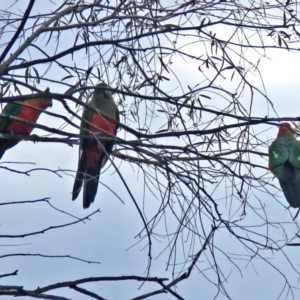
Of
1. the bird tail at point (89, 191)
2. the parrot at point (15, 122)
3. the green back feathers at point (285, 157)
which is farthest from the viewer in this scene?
the parrot at point (15, 122)

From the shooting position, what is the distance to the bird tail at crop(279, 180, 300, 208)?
4500mm

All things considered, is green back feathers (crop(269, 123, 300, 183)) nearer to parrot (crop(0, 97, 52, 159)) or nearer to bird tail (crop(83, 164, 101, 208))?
bird tail (crop(83, 164, 101, 208))

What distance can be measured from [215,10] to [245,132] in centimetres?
57

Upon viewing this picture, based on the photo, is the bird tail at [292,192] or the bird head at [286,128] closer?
the bird head at [286,128]

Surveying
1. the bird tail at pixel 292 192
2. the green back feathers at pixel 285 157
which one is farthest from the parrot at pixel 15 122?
the bird tail at pixel 292 192

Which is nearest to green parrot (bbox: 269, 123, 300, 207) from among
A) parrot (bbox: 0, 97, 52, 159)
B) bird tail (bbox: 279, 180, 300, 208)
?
bird tail (bbox: 279, 180, 300, 208)

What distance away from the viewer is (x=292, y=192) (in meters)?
4.61

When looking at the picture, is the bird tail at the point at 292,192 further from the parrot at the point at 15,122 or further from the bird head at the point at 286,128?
the parrot at the point at 15,122

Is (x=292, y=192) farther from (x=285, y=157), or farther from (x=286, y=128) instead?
(x=286, y=128)

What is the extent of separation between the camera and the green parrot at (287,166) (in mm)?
4557

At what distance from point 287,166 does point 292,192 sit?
254 mm

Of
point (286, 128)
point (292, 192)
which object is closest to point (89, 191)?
point (286, 128)

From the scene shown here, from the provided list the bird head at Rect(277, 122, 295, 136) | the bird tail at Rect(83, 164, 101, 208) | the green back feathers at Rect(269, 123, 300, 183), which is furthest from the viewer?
the green back feathers at Rect(269, 123, 300, 183)

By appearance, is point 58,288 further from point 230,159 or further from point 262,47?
point 262,47
